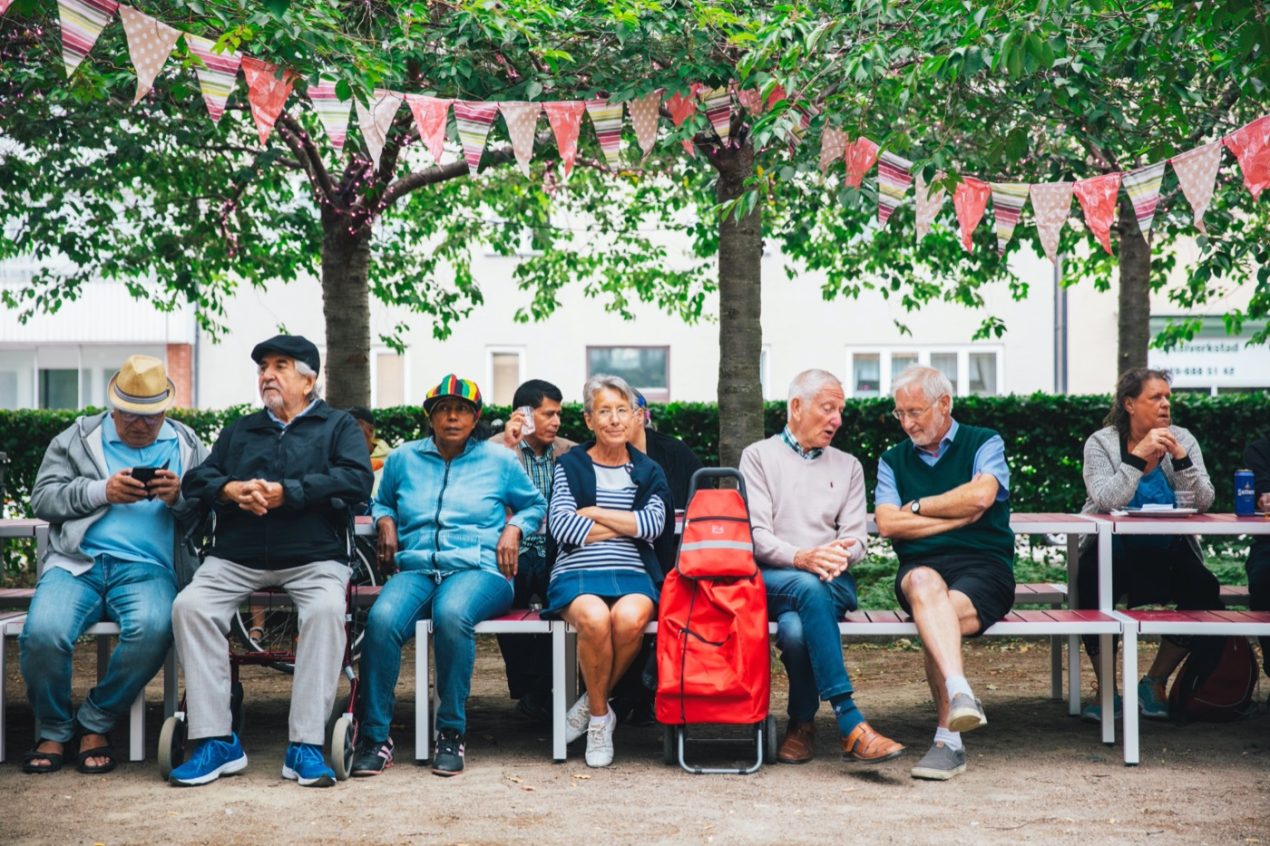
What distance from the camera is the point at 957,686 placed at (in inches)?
203

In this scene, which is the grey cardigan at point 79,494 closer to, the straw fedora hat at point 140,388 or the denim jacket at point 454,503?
the straw fedora hat at point 140,388

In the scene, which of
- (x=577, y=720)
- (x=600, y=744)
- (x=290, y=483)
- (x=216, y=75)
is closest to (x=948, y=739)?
(x=600, y=744)

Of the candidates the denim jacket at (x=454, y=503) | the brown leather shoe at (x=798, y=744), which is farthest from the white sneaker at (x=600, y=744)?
the denim jacket at (x=454, y=503)

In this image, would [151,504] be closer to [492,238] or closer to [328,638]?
[328,638]

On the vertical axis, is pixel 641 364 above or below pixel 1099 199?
below

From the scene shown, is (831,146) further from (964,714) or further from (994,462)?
(964,714)

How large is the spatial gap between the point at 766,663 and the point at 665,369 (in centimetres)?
1555

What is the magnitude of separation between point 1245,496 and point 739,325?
3166mm

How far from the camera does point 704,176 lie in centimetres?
1148

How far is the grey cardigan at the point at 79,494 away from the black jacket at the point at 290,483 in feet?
0.83

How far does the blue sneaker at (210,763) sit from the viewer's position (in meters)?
5.06

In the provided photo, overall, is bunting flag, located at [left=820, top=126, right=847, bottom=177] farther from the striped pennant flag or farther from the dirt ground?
the dirt ground

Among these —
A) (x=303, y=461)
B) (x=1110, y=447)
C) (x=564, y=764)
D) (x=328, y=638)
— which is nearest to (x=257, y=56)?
→ (x=303, y=461)

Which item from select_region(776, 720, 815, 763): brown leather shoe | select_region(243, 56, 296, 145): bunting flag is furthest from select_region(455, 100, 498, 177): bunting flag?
select_region(776, 720, 815, 763): brown leather shoe
